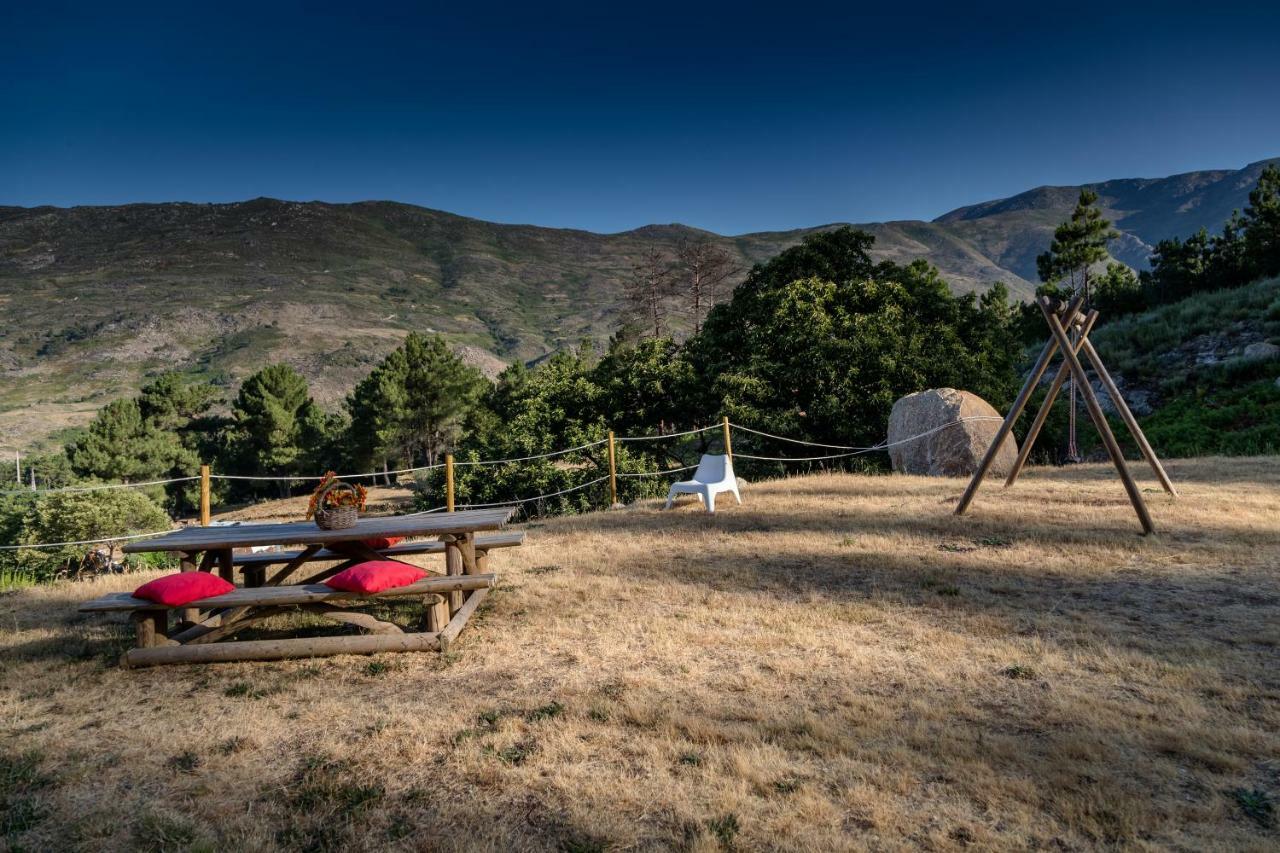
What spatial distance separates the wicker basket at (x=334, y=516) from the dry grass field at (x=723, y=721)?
3.15 ft

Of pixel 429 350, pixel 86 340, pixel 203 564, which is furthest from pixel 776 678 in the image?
pixel 86 340

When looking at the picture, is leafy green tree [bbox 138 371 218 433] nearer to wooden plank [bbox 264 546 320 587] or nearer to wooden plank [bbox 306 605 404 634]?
wooden plank [bbox 264 546 320 587]

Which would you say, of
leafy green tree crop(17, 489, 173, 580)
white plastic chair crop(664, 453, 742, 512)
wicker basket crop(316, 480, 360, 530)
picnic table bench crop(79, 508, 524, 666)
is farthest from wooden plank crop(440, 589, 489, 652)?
leafy green tree crop(17, 489, 173, 580)

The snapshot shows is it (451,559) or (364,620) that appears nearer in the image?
(364,620)

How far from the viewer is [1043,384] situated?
20156 millimetres

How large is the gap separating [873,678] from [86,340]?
174 m

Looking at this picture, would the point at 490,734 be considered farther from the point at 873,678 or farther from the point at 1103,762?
the point at 1103,762

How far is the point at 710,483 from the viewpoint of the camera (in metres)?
9.78

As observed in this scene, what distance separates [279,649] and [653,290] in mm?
29341

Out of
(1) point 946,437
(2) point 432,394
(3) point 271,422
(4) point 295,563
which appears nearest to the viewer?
(4) point 295,563

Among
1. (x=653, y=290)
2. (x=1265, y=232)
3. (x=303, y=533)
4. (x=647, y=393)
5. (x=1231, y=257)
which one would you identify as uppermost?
(x=1265, y=232)

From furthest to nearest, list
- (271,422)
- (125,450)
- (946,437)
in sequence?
1. (271,422)
2. (125,450)
3. (946,437)

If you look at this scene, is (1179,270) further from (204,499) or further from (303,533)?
(204,499)

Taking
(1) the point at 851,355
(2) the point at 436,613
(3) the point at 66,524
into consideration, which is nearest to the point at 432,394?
(3) the point at 66,524
